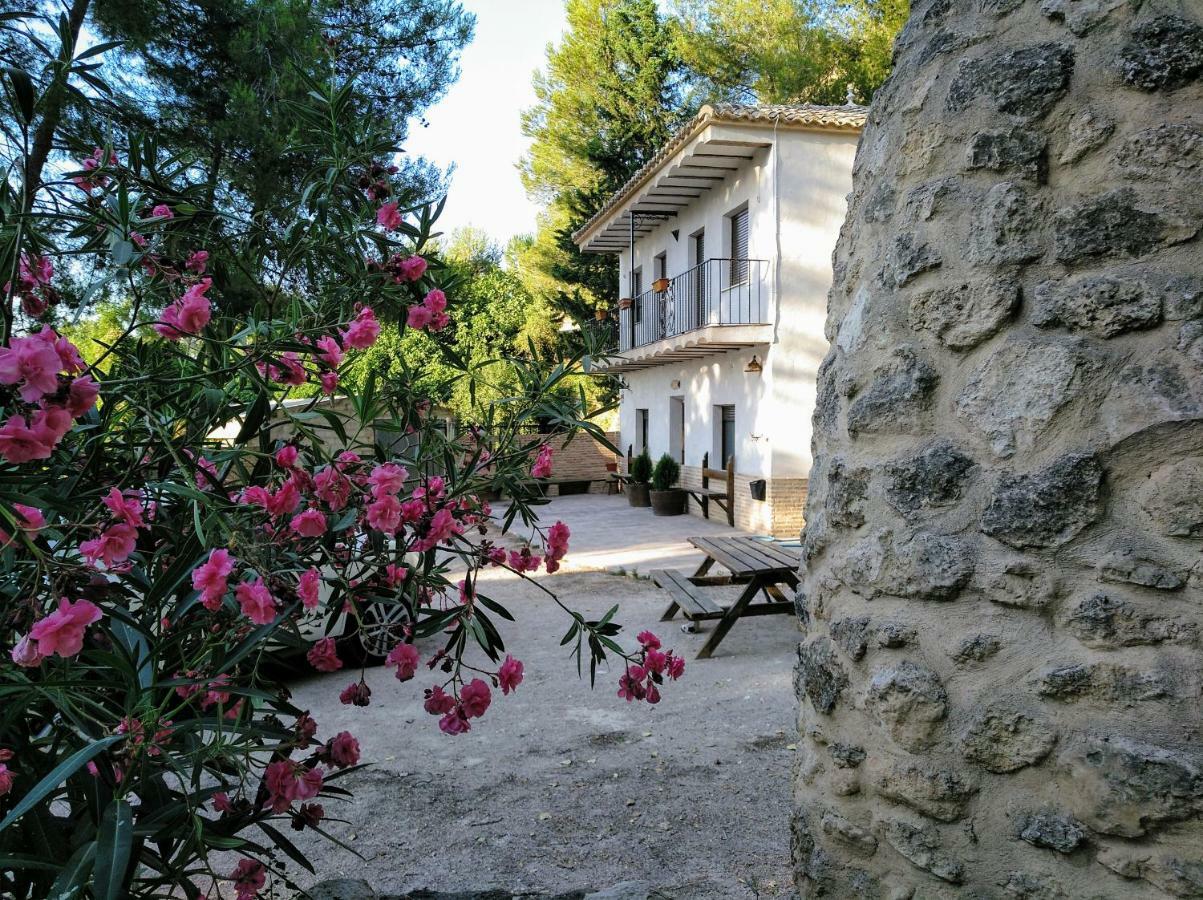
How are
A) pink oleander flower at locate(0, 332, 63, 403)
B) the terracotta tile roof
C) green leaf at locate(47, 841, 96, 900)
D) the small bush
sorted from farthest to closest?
the small bush < the terracotta tile roof < green leaf at locate(47, 841, 96, 900) < pink oleander flower at locate(0, 332, 63, 403)

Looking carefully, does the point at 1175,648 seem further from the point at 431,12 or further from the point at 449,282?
the point at 431,12

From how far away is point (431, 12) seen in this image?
753 cm

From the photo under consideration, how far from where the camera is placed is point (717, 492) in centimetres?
1425

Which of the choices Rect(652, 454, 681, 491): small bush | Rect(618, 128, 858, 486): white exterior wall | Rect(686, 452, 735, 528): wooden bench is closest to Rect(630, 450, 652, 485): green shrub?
Rect(652, 454, 681, 491): small bush

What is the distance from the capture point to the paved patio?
10508 millimetres

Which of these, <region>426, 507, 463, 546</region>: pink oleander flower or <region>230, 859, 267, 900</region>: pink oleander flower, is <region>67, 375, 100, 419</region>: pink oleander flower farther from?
<region>230, 859, 267, 900</region>: pink oleander flower

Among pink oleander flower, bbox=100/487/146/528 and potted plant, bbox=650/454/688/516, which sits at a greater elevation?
pink oleander flower, bbox=100/487/146/528

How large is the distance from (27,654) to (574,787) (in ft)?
10.8

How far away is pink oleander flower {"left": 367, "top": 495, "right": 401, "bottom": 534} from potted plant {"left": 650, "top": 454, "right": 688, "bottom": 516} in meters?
14.0

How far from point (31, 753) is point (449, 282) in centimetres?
151

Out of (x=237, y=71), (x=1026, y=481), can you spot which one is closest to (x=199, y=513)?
(x=1026, y=481)

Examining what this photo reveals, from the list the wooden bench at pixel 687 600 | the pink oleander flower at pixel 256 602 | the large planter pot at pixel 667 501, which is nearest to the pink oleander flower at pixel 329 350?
the pink oleander flower at pixel 256 602

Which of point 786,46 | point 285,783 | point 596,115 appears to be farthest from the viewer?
point 596,115

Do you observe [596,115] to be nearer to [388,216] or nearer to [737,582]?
[737,582]
